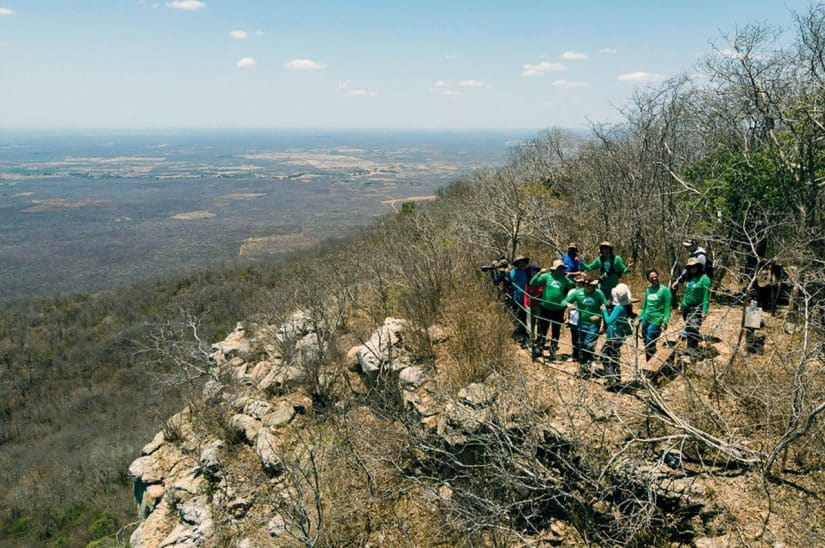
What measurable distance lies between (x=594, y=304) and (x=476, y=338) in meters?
1.91

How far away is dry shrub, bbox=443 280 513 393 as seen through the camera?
7.32 meters

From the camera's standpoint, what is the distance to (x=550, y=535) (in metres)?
5.77

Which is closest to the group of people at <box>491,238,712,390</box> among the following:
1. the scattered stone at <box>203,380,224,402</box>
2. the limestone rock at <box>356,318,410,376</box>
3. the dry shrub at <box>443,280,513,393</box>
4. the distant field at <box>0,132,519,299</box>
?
the dry shrub at <box>443,280,513,393</box>

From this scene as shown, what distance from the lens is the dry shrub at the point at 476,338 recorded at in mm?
7321

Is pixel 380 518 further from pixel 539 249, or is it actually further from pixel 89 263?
pixel 89 263

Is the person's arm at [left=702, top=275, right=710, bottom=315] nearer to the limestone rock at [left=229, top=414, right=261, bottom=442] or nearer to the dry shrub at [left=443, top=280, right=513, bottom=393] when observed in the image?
the dry shrub at [left=443, top=280, right=513, bottom=393]

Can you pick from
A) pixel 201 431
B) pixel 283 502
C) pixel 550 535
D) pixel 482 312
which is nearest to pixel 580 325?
pixel 482 312

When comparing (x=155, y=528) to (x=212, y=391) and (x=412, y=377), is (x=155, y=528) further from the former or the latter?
(x=412, y=377)

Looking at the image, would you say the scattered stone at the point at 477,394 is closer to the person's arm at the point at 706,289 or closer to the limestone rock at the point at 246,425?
the person's arm at the point at 706,289

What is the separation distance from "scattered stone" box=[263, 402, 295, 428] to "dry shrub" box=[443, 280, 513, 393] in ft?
11.3

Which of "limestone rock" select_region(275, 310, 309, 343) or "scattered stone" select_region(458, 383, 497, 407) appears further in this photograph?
"limestone rock" select_region(275, 310, 309, 343)

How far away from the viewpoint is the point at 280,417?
9305 mm

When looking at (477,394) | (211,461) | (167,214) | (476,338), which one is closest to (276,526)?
(211,461)

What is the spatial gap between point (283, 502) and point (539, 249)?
8021 millimetres
